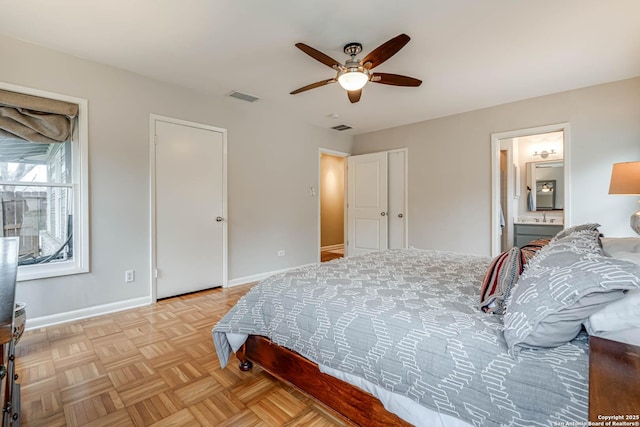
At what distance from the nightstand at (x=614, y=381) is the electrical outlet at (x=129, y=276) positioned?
349cm

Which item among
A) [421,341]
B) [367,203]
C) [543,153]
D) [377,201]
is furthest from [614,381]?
[543,153]

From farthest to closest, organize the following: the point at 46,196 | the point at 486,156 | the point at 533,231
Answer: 1. the point at 533,231
2. the point at 486,156
3. the point at 46,196

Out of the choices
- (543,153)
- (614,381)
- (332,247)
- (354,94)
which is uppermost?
(354,94)

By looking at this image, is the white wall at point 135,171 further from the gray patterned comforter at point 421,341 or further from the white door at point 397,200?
the gray patterned comforter at point 421,341

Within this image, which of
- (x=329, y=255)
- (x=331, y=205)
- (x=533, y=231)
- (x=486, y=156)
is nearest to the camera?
(x=486, y=156)

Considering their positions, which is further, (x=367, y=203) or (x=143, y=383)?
(x=367, y=203)

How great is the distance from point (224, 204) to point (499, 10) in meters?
3.22

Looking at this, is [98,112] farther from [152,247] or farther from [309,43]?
[309,43]

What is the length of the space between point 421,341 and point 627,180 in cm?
277

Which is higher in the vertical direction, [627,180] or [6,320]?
[627,180]

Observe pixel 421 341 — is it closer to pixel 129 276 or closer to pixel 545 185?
pixel 129 276

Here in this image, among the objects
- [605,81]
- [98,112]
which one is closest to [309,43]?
[98,112]

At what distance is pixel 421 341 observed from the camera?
3.69ft

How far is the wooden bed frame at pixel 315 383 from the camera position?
1.26 metres
